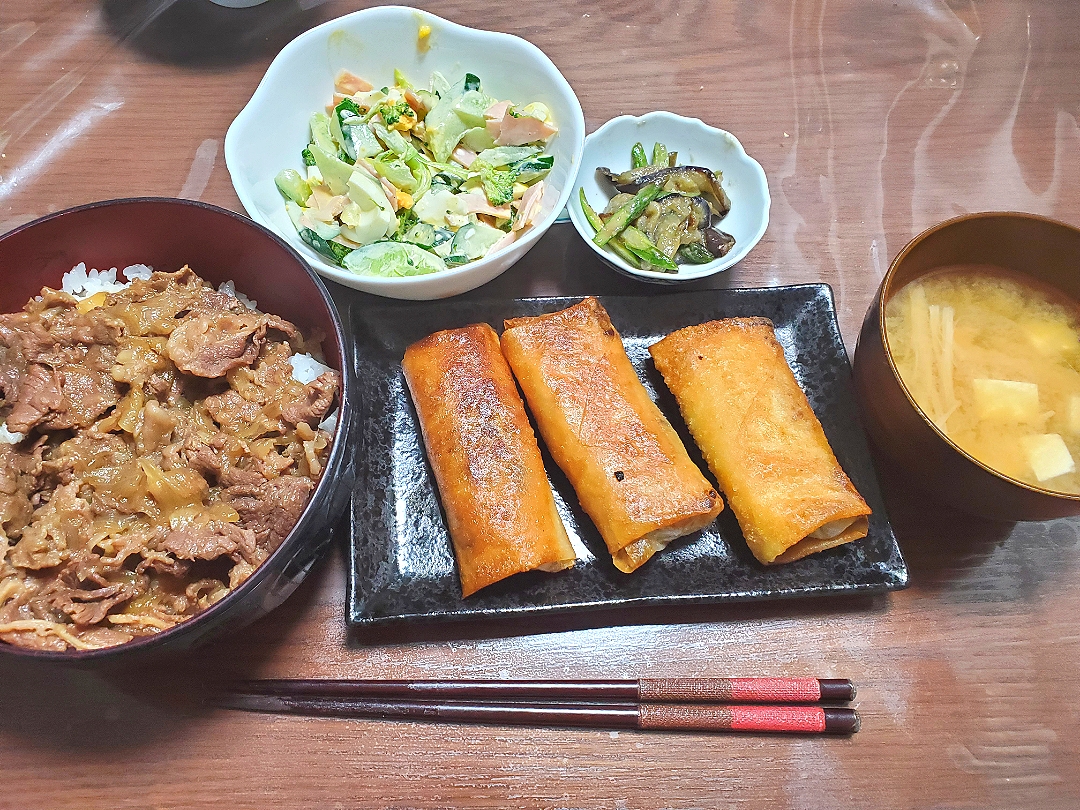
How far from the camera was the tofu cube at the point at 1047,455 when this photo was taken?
5.88ft

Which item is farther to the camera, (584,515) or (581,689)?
(584,515)

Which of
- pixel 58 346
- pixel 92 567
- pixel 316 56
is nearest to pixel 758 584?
pixel 92 567

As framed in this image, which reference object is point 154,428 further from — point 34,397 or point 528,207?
point 528,207

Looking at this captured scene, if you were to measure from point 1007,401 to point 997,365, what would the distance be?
4.5 inches

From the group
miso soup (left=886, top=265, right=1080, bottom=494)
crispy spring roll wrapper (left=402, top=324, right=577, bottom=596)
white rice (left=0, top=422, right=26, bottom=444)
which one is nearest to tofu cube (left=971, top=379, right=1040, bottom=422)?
miso soup (left=886, top=265, right=1080, bottom=494)

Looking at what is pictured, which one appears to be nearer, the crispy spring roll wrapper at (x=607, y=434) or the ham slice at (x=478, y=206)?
the crispy spring roll wrapper at (x=607, y=434)

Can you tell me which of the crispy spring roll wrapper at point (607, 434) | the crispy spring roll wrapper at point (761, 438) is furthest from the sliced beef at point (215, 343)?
the crispy spring roll wrapper at point (761, 438)

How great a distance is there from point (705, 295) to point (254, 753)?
66.0 inches

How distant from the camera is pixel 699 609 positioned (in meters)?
1.82

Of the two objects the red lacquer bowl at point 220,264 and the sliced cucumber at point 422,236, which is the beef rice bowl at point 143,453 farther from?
the sliced cucumber at point 422,236

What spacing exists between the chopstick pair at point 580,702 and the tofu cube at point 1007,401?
80 cm

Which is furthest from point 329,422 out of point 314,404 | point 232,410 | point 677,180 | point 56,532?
point 677,180

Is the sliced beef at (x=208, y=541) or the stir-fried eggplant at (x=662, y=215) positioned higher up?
the stir-fried eggplant at (x=662, y=215)

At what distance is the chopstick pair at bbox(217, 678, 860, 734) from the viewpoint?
1.67 m
